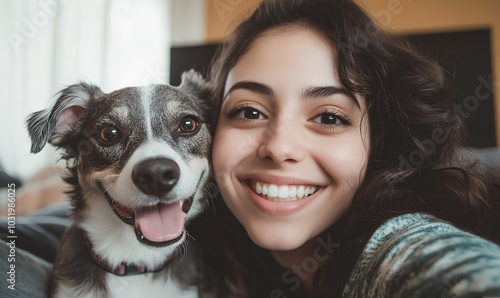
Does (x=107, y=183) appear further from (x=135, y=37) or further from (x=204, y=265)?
(x=135, y=37)

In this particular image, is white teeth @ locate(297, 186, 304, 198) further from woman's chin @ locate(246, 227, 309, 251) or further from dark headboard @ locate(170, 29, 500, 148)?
dark headboard @ locate(170, 29, 500, 148)

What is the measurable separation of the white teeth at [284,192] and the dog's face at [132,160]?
25cm

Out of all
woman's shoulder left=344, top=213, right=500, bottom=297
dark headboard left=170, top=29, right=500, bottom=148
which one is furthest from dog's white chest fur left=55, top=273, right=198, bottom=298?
dark headboard left=170, top=29, right=500, bottom=148

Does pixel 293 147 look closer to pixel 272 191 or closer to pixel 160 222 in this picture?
pixel 272 191

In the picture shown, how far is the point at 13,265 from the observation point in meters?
1.10

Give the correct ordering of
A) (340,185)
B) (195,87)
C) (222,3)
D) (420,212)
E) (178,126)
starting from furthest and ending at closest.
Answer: (222,3), (195,87), (178,126), (340,185), (420,212)

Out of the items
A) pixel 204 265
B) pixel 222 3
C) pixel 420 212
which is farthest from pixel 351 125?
pixel 222 3

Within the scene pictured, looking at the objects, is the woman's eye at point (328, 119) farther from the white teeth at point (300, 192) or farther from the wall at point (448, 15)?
the wall at point (448, 15)

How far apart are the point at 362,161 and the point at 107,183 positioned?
82 centimetres

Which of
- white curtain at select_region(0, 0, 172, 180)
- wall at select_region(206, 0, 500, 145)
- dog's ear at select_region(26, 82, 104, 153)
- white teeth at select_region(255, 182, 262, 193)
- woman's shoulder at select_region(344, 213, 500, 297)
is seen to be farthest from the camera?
wall at select_region(206, 0, 500, 145)

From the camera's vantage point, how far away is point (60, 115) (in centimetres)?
131

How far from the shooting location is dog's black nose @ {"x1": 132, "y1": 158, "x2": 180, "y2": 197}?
1.00 m

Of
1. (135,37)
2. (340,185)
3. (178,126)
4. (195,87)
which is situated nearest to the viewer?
(340,185)

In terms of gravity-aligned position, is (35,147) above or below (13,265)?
above
